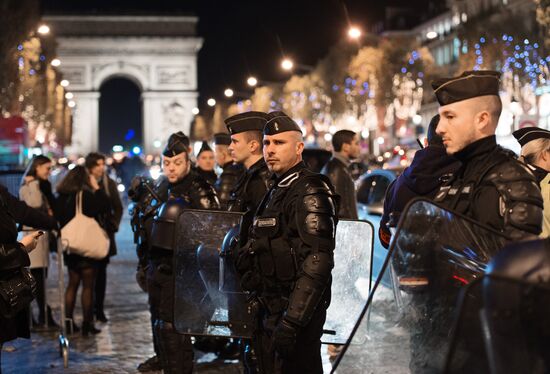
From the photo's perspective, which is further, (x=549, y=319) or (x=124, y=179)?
(x=124, y=179)

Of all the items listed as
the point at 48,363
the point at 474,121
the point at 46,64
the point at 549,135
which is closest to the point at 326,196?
the point at 474,121

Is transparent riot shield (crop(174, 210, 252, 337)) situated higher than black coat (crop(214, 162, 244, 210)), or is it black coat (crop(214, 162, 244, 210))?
black coat (crop(214, 162, 244, 210))

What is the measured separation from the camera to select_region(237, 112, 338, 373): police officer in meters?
4.91

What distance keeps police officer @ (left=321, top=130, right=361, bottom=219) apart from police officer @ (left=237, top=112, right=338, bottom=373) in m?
4.41

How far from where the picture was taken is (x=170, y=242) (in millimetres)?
7223

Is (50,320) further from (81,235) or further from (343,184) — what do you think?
(343,184)

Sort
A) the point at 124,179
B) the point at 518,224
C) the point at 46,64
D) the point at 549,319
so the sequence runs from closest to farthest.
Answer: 1. the point at 549,319
2. the point at 518,224
3. the point at 124,179
4. the point at 46,64

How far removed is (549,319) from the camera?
8.92ft

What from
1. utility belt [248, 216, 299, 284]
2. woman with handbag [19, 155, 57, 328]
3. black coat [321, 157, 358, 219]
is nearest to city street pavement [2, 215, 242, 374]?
woman with handbag [19, 155, 57, 328]

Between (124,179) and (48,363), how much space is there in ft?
83.7

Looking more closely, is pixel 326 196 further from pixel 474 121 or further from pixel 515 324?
pixel 515 324

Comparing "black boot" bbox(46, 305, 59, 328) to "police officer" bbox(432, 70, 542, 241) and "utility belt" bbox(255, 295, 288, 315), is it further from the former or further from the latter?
"police officer" bbox(432, 70, 542, 241)

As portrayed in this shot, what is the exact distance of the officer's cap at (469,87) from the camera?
4328 millimetres

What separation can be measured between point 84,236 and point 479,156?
6668 mm
